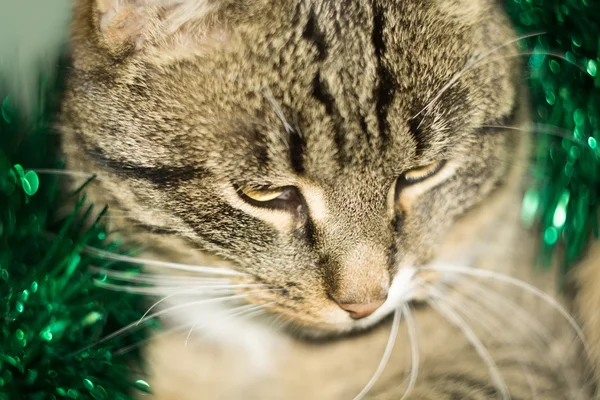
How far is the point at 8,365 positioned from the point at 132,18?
11.2 inches

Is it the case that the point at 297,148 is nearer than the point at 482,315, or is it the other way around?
the point at 297,148

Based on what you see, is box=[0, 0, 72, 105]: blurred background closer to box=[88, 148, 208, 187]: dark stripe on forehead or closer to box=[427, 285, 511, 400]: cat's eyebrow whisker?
box=[88, 148, 208, 187]: dark stripe on forehead

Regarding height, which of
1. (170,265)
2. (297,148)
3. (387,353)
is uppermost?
(297,148)

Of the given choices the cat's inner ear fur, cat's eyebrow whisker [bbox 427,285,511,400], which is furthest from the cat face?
cat's eyebrow whisker [bbox 427,285,511,400]

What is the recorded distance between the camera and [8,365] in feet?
1.42

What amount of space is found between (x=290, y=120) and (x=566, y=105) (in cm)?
26

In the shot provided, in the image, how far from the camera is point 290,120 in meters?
0.48

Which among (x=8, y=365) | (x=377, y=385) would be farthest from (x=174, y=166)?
(x=377, y=385)

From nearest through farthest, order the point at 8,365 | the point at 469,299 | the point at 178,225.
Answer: the point at 8,365 < the point at 178,225 < the point at 469,299

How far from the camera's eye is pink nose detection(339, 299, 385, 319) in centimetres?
55

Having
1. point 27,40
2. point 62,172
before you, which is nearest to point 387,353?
point 62,172

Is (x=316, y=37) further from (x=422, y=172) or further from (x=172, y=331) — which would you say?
(x=172, y=331)

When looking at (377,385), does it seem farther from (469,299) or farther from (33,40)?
(33,40)

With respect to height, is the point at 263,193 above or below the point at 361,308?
above
